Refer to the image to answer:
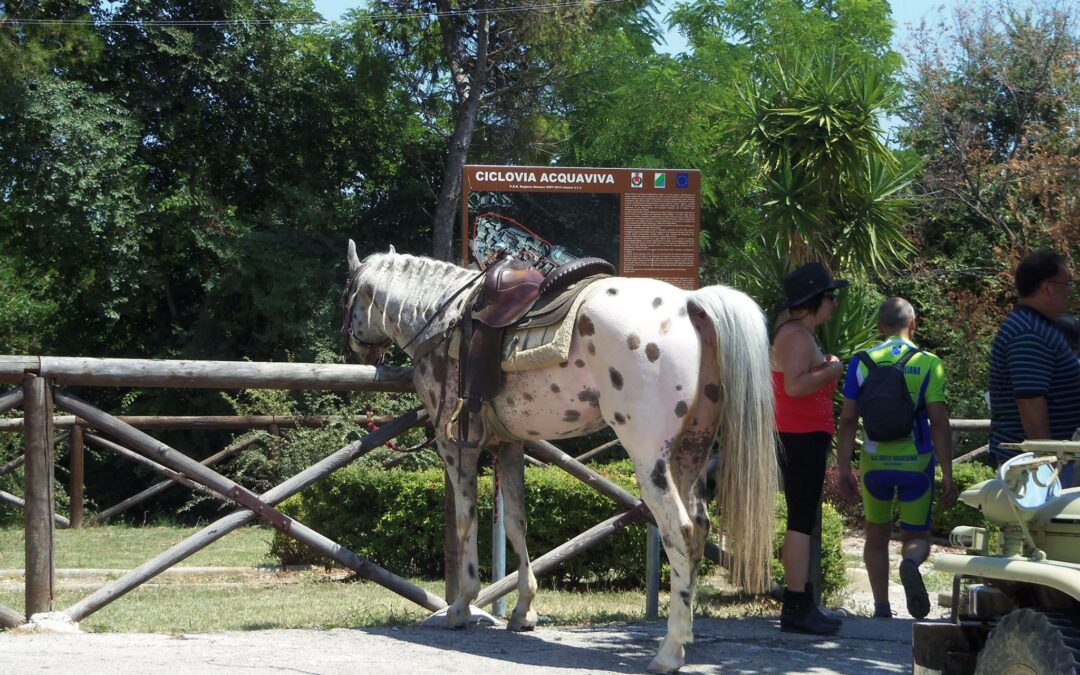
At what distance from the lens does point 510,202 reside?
7.35m

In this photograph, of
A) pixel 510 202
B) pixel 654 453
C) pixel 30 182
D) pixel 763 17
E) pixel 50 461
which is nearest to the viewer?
pixel 654 453

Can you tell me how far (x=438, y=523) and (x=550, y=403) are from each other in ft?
14.7

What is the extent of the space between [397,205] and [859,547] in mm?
11630

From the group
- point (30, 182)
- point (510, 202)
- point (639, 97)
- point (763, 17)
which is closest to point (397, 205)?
point (639, 97)

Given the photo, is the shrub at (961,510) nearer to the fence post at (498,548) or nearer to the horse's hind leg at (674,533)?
the fence post at (498,548)

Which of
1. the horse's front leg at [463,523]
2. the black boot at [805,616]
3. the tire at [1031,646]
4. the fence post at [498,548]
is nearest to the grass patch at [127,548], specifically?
the fence post at [498,548]

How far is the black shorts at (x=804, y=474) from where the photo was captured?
19.4 ft

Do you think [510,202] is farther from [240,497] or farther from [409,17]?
[409,17]

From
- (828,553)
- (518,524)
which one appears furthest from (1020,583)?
(828,553)

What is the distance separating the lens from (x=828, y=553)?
8.09 m

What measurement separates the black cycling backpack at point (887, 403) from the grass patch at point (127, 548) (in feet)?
22.4

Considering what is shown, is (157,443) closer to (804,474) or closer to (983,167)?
(804,474)

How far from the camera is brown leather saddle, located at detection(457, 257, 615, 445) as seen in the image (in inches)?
216

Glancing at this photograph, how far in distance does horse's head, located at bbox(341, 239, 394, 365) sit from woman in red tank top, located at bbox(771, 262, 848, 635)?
7.26 ft
